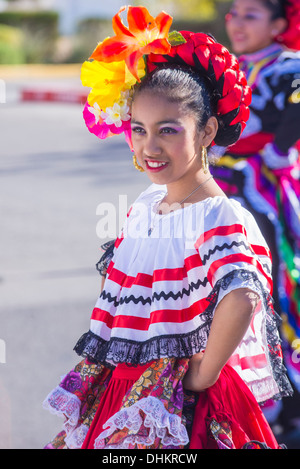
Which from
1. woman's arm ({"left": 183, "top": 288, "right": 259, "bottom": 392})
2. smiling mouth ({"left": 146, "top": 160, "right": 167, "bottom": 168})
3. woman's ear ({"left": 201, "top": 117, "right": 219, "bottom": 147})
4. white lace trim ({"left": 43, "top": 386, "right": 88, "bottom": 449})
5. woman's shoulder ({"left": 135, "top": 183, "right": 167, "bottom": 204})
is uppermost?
woman's ear ({"left": 201, "top": 117, "right": 219, "bottom": 147})

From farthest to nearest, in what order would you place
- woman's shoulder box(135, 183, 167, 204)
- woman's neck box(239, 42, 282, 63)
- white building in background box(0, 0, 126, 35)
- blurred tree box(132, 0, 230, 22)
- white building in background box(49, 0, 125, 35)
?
white building in background box(49, 0, 125, 35) → white building in background box(0, 0, 126, 35) → blurred tree box(132, 0, 230, 22) → woman's neck box(239, 42, 282, 63) → woman's shoulder box(135, 183, 167, 204)

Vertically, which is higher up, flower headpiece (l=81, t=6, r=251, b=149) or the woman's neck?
the woman's neck

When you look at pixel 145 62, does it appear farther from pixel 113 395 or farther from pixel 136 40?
pixel 113 395

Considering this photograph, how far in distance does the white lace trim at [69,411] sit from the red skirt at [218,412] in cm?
5

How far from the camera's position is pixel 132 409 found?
6.86 feet

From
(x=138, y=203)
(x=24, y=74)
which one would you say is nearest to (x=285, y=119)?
(x=138, y=203)

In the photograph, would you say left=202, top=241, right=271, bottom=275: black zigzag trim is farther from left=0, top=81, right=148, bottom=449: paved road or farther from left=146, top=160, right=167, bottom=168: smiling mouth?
left=0, top=81, right=148, bottom=449: paved road

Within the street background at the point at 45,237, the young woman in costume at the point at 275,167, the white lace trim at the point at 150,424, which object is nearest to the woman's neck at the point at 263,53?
the young woman in costume at the point at 275,167

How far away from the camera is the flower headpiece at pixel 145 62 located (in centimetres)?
219

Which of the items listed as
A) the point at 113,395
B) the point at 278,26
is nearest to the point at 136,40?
the point at 113,395

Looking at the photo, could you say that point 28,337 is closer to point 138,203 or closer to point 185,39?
point 138,203

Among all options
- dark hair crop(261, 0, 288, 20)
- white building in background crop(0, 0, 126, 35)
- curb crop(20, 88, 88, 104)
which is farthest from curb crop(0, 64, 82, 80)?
dark hair crop(261, 0, 288, 20)

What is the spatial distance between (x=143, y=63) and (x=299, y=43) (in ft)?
5.99

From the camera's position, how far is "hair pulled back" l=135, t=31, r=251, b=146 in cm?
220
